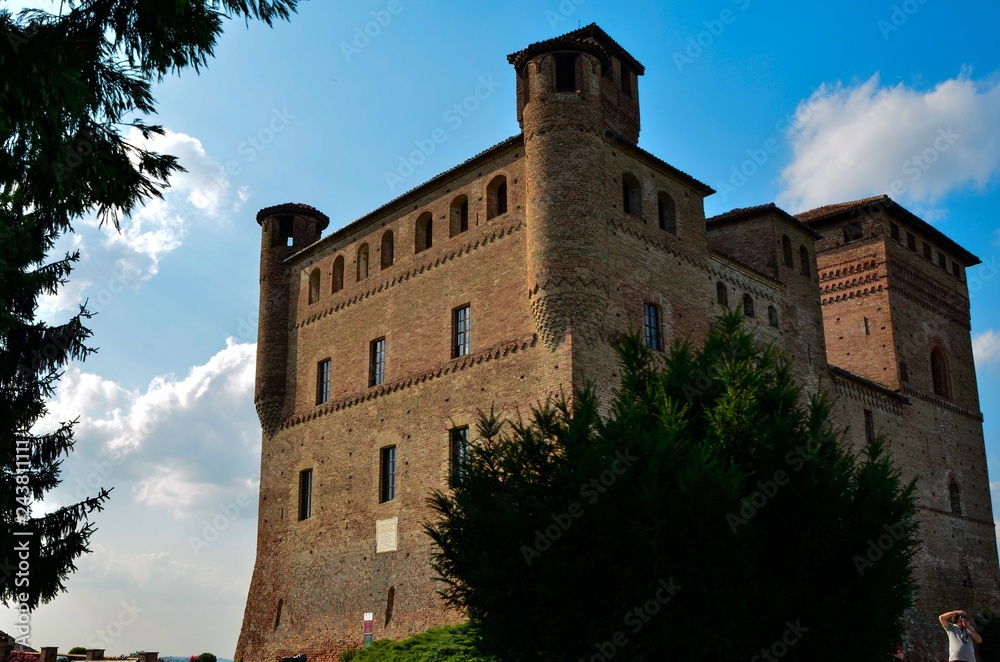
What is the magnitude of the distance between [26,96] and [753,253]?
2133 centimetres

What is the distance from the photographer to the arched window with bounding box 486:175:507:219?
73.5 ft

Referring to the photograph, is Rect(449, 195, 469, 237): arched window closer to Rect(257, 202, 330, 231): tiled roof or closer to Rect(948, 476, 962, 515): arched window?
Rect(257, 202, 330, 231): tiled roof

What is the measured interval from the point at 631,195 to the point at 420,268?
18.2 ft

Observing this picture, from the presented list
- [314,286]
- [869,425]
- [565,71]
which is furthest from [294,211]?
[869,425]

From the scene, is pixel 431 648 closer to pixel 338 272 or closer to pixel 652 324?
pixel 652 324

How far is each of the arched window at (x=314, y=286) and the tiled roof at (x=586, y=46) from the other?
28.8ft

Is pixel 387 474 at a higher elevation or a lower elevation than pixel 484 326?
lower

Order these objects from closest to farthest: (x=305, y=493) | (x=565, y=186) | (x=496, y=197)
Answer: (x=565, y=186) < (x=496, y=197) < (x=305, y=493)

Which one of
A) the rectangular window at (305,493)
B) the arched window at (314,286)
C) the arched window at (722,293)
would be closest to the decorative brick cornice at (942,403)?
the arched window at (722,293)

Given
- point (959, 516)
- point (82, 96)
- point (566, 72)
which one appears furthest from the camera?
point (959, 516)

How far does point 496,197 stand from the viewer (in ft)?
74.4

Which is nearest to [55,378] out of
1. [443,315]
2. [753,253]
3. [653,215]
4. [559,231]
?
[443,315]

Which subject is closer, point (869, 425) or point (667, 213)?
point (667, 213)

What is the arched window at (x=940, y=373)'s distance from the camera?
1357 inches
